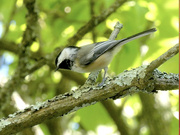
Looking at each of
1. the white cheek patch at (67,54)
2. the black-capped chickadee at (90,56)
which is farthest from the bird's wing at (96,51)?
the white cheek patch at (67,54)

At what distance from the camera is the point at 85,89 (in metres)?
2.18

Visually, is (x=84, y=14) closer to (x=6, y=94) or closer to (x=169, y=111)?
(x=6, y=94)

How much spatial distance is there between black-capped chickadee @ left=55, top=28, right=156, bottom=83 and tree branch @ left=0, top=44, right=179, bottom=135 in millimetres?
649

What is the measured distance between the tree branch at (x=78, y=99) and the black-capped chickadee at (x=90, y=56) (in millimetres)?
649

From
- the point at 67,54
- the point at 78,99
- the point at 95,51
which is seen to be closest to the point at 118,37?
the point at 95,51

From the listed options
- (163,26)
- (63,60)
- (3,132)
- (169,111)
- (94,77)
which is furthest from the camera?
(169,111)

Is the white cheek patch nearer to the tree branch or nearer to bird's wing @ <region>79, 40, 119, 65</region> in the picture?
bird's wing @ <region>79, 40, 119, 65</region>

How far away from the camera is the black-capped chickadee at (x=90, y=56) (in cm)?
275

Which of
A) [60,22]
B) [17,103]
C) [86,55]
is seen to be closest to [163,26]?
[86,55]

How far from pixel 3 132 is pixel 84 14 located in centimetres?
186

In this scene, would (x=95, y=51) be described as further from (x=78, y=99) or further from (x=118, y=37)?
(x=78, y=99)

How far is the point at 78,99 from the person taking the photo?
2.07 metres

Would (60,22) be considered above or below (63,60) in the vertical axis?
above

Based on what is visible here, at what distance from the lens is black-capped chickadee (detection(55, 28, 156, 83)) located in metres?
2.75
